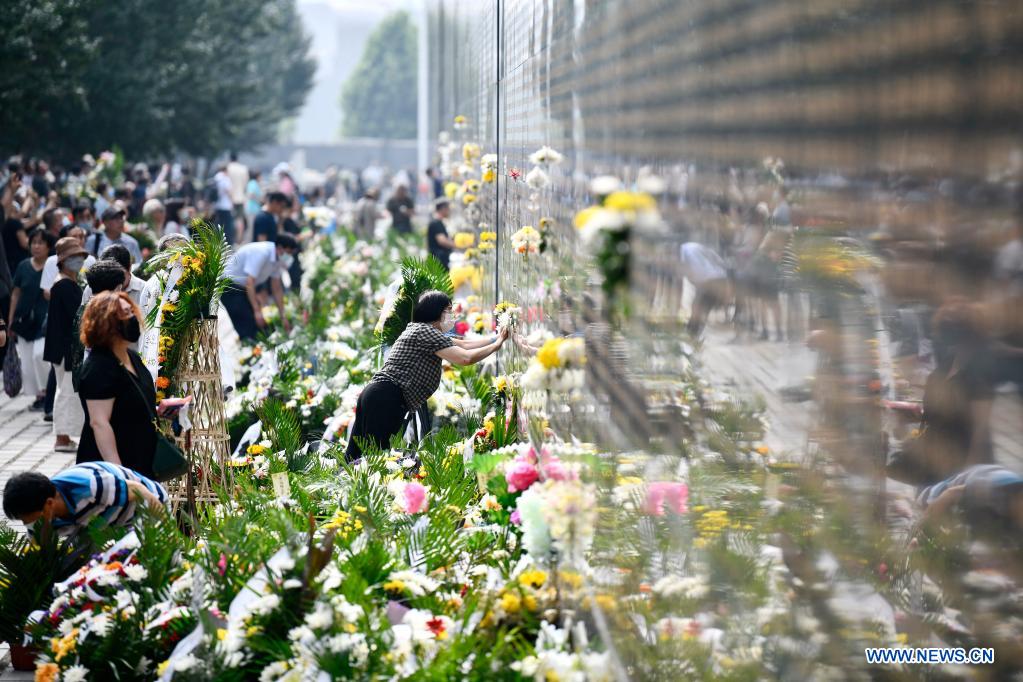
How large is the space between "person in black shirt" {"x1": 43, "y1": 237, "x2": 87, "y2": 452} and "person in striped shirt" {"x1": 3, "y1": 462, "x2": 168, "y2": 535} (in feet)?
12.9

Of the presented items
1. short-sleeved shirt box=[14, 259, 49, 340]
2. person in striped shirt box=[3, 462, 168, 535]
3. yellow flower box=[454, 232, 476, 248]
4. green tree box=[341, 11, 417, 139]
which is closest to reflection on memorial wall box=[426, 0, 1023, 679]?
person in striped shirt box=[3, 462, 168, 535]

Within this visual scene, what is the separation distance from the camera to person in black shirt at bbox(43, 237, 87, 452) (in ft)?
32.4

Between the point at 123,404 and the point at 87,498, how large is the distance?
71cm

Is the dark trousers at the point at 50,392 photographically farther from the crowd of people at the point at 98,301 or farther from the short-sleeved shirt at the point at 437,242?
the short-sleeved shirt at the point at 437,242

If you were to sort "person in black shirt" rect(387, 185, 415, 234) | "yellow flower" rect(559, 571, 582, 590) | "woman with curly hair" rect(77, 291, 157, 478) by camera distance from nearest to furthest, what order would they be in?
"yellow flower" rect(559, 571, 582, 590), "woman with curly hair" rect(77, 291, 157, 478), "person in black shirt" rect(387, 185, 415, 234)

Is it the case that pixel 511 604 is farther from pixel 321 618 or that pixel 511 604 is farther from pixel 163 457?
pixel 163 457

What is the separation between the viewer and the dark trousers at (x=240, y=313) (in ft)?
41.3

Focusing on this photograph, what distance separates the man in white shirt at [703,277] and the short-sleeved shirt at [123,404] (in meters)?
4.25

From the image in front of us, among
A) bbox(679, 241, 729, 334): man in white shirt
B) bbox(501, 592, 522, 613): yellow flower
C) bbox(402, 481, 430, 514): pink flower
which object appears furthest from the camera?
bbox(402, 481, 430, 514): pink flower

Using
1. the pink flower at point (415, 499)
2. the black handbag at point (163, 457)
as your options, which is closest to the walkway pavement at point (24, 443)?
the black handbag at point (163, 457)

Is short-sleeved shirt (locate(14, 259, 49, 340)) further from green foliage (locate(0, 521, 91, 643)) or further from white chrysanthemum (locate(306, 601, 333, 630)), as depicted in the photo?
white chrysanthemum (locate(306, 601, 333, 630))

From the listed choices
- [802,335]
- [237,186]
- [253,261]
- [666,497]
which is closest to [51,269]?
[253,261]

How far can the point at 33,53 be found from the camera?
20172mm

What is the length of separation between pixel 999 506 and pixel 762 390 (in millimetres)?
902
